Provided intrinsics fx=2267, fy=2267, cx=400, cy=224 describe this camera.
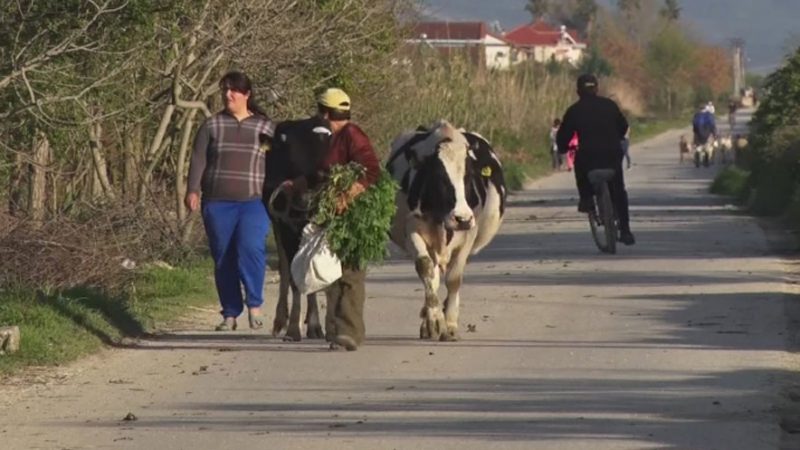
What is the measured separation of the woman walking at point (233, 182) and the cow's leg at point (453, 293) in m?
1.48

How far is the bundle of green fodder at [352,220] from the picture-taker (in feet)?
54.4

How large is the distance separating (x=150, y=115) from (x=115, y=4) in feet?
23.1

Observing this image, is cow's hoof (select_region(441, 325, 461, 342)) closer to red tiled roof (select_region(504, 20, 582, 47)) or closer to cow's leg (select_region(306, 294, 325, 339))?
cow's leg (select_region(306, 294, 325, 339))

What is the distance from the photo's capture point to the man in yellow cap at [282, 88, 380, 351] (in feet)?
54.0

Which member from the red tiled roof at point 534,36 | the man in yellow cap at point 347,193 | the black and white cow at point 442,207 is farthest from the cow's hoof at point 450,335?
the red tiled roof at point 534,36

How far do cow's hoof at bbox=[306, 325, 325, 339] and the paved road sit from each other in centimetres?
42

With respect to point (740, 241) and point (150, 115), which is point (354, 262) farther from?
point (740, 241)

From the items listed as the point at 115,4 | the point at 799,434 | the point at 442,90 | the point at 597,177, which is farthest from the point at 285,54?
the point at 442,90

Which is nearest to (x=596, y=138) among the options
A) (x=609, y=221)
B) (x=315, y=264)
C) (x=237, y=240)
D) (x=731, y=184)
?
(x=609, y=221)

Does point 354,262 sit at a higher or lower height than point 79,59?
lower

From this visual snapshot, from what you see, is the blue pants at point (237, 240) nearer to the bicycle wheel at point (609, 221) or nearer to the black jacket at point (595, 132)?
the bicycle wheel at point (609, 221)

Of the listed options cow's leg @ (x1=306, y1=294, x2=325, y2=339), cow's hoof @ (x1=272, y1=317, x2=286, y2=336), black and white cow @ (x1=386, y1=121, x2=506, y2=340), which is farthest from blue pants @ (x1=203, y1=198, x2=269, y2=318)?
black and white cow @ (x1=386, y1=121, x2=506, y2=340)

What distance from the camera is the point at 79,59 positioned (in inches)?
752

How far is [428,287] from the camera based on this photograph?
17.2 m
